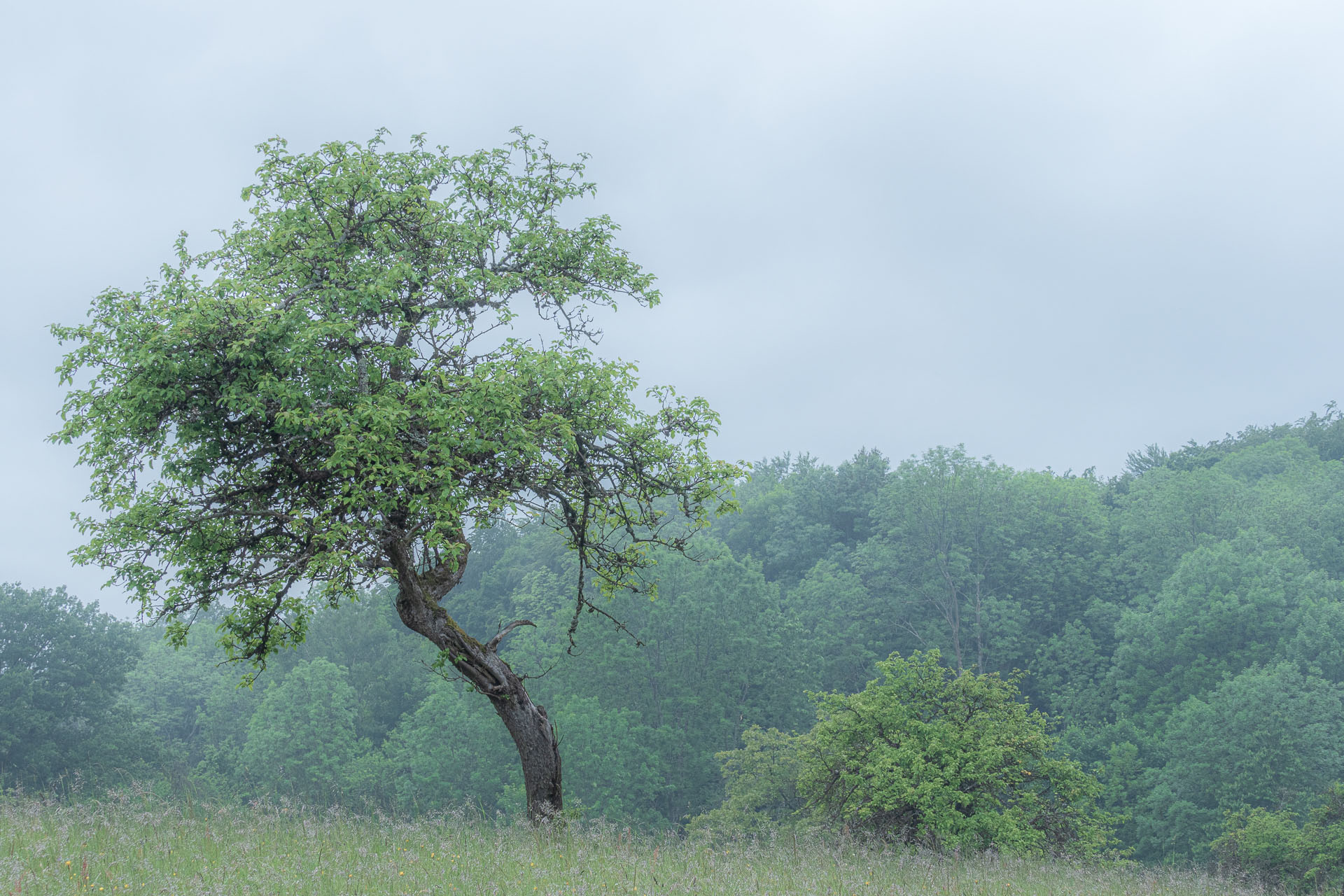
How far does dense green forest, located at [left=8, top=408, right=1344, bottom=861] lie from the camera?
4397 centimetres

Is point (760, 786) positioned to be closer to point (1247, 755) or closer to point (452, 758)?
point (452, 758)

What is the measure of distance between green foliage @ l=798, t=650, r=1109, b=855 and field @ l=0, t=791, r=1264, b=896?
15203 mm

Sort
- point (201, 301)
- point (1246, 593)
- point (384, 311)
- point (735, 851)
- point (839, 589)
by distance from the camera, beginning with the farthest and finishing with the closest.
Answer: point (839, 589)
point (1246, 593)
point (384, 311)
point (201, 301)
point (735, 851)

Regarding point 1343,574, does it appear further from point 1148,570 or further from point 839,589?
point 839,589

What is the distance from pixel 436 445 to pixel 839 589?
170 feet

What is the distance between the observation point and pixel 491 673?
43.3 ft

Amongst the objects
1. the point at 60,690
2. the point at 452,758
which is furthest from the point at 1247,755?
the point at 60,690

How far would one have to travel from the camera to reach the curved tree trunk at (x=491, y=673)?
42.5 ft

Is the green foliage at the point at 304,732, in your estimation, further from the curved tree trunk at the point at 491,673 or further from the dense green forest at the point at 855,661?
the curved tree trunk at the point at 491,673

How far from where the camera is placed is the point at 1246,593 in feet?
153

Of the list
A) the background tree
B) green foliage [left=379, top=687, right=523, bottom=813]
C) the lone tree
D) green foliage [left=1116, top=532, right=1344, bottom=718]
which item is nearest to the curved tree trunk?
the lone tree

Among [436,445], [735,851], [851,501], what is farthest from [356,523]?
[851,501]

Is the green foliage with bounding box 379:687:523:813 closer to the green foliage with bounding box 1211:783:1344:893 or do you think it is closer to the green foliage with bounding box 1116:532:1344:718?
the green foliage with bounding box 1211:783:1344:893

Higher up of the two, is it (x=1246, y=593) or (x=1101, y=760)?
(x=1246, y=593)
